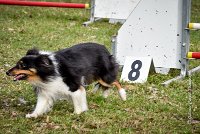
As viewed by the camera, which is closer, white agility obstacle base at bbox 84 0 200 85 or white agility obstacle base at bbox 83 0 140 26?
white agility obstacle base at bbox 84 0 200 85

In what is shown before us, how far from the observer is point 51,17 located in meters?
13.2

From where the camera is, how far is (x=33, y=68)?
18.4ft

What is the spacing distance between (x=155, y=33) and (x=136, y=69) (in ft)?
2.36

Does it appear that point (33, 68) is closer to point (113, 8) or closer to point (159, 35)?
point (159, 35)

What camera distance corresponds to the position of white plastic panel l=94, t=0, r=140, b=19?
1261 cm

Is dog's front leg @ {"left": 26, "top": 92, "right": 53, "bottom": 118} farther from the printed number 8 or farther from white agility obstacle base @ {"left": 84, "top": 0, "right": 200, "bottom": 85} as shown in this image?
white agility obstacle base @ {"left": 84, "top": 0, "right": 200, "bottom": 85}

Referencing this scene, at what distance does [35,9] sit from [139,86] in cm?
777

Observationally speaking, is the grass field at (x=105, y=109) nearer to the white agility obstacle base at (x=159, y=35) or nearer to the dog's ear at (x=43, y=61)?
the white agility obstacle base at (x=159, y=35)

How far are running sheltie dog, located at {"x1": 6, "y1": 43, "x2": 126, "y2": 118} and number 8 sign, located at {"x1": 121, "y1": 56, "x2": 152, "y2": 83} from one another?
1.35 meters

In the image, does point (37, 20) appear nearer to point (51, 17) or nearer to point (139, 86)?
point (51, 17)

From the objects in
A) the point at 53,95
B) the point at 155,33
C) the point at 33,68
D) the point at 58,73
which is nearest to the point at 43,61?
the point at 33,68

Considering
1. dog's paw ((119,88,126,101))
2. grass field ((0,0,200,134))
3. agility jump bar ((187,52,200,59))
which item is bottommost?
grass field ((0,0,200,134))

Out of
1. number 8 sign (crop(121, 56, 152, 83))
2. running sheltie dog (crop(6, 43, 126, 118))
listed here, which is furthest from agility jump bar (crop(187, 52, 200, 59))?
running sheltie dog (crop(6, 43, 126, 118))


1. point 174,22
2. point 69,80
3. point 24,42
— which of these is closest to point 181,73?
point 174,22
